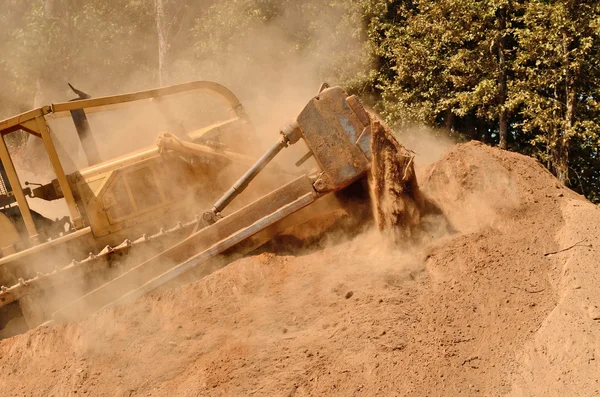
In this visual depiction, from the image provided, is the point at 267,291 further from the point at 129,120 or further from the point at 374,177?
the point at 129,120

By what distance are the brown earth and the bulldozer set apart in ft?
1.28

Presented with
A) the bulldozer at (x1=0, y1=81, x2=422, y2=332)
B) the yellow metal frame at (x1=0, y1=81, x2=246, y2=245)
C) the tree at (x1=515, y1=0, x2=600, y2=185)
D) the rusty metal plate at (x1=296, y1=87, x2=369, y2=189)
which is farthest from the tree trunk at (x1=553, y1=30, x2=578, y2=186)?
the yellow metal frame at (x1=0, y1=81, x2=246, y2=245)

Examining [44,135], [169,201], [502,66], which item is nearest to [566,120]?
[502,66]

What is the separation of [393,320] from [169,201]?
3567 mm

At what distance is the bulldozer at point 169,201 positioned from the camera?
6.59m

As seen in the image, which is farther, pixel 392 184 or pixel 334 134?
pixel 334 134

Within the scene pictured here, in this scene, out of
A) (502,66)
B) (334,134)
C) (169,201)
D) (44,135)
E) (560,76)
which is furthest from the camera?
(502,66)

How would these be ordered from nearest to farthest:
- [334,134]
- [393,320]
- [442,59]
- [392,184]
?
[393,320] < [392,184] < [334,134] < [442,59]

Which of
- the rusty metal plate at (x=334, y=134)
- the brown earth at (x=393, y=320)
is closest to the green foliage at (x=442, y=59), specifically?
the brown earth at (x=393, y=320)

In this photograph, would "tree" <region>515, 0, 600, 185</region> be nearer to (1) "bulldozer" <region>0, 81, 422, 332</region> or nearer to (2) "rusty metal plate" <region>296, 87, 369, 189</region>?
(1) "bulldozer" <region>0, 81, 422, 332</region>

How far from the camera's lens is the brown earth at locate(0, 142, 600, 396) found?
5.16 meters

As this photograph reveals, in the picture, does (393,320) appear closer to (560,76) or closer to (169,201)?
(169,201)

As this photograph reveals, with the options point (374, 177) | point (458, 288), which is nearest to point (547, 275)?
point (458, 288)

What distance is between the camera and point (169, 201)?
789 cm
